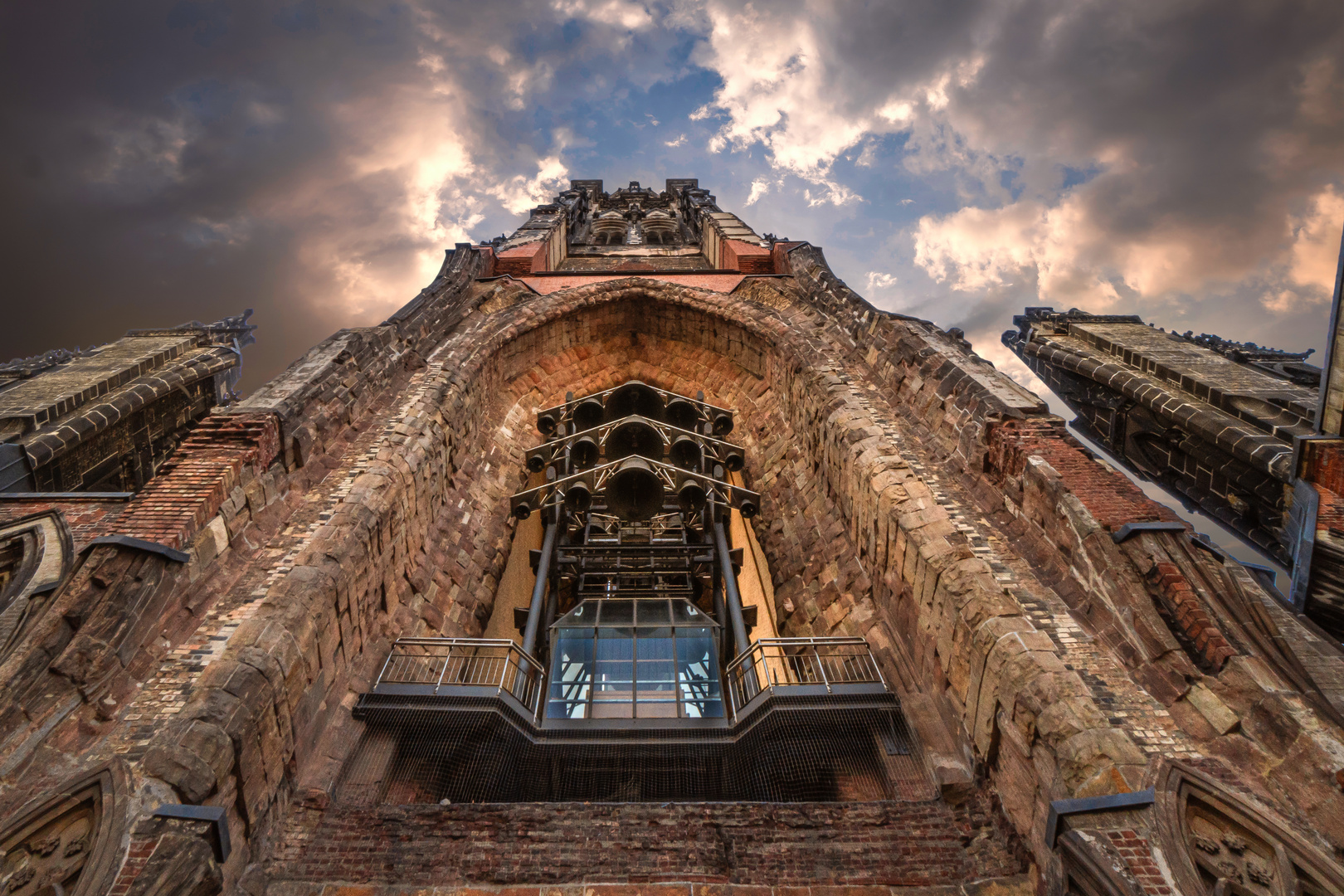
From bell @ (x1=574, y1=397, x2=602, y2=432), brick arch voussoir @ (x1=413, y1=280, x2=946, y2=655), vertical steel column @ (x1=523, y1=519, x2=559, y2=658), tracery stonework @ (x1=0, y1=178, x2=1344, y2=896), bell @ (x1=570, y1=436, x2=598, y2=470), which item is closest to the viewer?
tracery stonework @ (x1=0, y1=178, x2=1344, y2=896)

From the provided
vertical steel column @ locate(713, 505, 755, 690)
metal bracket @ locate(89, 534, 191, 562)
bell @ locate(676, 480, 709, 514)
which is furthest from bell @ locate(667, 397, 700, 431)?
metal bracket @ locate(89, 534, 191, 562)

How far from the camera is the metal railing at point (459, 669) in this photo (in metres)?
7.27

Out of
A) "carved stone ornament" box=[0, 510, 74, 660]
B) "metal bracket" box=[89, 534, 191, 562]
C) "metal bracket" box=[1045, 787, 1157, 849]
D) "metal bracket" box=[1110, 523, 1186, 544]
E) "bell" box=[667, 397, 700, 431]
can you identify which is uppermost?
"bell" box=[667, 397, 700, 431]

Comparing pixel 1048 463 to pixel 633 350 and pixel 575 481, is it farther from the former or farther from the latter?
pixel 633 350

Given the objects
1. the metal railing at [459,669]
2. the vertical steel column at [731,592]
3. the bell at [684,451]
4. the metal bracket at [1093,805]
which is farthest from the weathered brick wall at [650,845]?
the bell at [684,451]

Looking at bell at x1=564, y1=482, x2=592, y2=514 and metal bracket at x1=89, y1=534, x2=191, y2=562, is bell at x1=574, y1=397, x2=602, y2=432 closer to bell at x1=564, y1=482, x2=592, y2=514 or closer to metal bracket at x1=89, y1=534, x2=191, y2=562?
bell at x1=564, y1=482, x2=592, y2=514

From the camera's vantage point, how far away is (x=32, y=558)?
25.9 feet

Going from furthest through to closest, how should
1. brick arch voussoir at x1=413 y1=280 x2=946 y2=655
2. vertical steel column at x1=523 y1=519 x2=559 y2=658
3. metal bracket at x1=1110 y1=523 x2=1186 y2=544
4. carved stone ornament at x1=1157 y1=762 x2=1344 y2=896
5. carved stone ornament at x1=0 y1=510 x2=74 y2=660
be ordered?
brick arch voussoir at x1=413 y1=280 x2=946 y2=655, vertical steel column at x1=523 y1=519 x2=559 y2=658, carved stone ornament at x1=0 y1=510 x2=74 y2=660, metal bracket at x1=1110 y1=523 x2=1186 y2=544, carved stone ornament at x1=1157 y1=762 x2=1344 y2=896

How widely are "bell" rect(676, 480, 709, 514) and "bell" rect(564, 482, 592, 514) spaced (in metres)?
1.55

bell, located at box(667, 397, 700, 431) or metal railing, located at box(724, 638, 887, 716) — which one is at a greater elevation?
bell, located at box(667, 397, 700, 431)

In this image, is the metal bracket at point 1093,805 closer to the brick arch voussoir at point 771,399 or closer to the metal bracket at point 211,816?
the brick arch voussoir at point 771,399

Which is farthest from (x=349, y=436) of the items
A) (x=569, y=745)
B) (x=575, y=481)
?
(x=569, y=745)

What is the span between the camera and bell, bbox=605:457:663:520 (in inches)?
452

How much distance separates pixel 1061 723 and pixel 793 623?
4835mm
